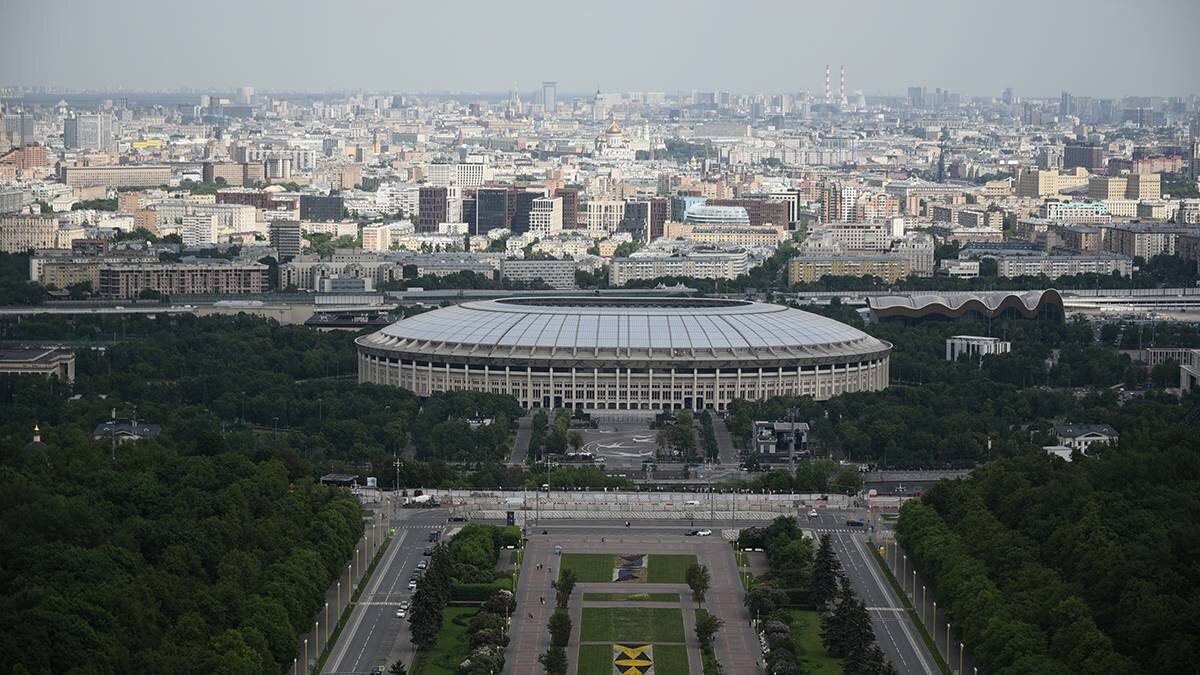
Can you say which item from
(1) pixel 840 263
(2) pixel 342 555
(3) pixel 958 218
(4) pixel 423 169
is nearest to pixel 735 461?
(2) pixel 342 555

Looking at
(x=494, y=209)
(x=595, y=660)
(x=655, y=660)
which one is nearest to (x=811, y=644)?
(x=655, y=660)

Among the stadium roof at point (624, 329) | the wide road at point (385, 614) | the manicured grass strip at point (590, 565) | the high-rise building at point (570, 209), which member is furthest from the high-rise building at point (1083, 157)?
the manicured grass strip at point (590, 565)

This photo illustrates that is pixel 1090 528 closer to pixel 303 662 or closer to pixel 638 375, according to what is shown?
pixel 303 662

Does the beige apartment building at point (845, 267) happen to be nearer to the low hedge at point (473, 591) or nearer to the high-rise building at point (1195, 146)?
the low hedge at point (473, 591)

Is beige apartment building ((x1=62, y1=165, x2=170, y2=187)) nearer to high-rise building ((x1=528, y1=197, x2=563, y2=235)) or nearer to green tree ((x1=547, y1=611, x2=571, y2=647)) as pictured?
high-rise building ((x1=528, y1=197, x2=563, y2=235))

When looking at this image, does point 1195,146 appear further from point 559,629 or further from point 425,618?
point 425,618

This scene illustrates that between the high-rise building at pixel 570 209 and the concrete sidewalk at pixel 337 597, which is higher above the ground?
the high-rise building at pixel 570 209
